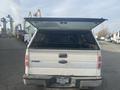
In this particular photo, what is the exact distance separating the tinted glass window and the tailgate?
67 centimetres

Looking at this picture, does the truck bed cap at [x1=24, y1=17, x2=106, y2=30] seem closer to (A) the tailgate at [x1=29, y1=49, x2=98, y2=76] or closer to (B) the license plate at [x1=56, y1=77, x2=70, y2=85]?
(A) the tailgate at [x1=29, y1=49, x2=98, y2=76]

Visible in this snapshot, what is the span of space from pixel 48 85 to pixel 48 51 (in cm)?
86

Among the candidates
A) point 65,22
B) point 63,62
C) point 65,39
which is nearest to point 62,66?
point 63,62

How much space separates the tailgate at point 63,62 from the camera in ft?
24.1

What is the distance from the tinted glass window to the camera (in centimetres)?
832

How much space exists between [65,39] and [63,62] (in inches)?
A: 77.8

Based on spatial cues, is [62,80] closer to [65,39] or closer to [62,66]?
[62,66]

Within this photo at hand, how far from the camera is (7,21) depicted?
118 metres

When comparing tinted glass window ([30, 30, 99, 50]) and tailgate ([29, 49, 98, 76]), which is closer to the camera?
tailgate ([29, 49, 98, 76])

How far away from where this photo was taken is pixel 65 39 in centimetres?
929

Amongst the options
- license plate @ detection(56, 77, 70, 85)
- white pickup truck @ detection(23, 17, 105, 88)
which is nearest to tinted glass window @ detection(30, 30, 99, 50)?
white pickup truck @ detection(23, 17, 105, 88)

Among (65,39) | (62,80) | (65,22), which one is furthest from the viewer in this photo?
(65,39)

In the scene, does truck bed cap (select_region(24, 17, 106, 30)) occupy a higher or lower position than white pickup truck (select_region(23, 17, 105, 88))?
higher

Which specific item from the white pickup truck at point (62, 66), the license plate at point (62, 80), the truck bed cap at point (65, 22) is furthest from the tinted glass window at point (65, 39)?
the license plate at point (62, 80)
